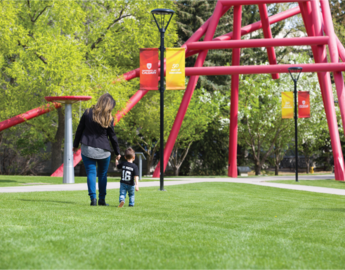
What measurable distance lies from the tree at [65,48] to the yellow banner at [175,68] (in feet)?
11.7

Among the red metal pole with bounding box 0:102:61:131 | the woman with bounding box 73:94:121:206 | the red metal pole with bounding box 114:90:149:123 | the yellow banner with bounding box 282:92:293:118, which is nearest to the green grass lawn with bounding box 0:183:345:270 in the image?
the woman with bounding box 73:94:121:206

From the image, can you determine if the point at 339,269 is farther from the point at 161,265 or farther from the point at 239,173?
the point at 239,173

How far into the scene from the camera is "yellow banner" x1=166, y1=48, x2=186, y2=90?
51.7ft

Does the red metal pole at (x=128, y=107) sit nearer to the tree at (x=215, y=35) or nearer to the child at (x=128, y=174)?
the child at (x=128, y=174)

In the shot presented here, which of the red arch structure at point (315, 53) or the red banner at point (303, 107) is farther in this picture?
the red banner at point (303, 107)

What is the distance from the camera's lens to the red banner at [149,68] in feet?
51.8

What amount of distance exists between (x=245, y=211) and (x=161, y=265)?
4.58 m

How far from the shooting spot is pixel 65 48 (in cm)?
1720

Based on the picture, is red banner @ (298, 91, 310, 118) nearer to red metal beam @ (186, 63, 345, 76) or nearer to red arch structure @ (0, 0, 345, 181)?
red arch structure @ (0, 0, 345, 181)

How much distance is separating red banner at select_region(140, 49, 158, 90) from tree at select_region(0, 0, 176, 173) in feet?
8.49

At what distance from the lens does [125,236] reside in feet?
15.0

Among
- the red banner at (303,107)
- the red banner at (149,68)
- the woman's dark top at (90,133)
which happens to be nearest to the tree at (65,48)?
the red banner at (149,68)

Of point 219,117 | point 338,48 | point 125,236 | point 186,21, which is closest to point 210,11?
point 186,21

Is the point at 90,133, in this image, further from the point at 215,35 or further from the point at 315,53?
the point at 215,35
